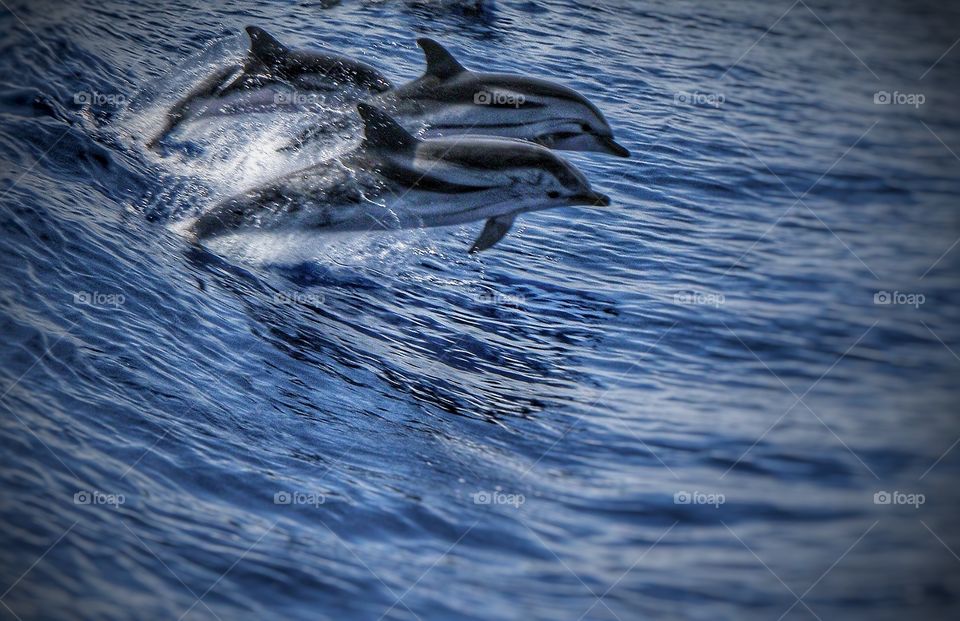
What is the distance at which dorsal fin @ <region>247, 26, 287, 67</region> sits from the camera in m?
10.0

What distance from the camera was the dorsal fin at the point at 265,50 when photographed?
1002 cm

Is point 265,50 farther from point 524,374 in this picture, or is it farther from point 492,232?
point 524,374

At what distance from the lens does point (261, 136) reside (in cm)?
1011

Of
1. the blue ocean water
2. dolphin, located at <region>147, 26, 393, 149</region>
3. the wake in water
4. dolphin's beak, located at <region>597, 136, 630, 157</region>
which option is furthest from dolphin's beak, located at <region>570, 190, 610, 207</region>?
dolphin, located at <region>147, 26, 393, 149</region>

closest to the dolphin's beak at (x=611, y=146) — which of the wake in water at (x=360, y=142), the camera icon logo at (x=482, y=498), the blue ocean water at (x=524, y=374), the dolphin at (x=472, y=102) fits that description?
the wake in water at (x=360, y=142)

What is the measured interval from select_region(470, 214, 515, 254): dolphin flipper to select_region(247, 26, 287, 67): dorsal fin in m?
3.22

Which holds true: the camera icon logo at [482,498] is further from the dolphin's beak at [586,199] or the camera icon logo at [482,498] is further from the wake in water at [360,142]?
the dolphin's beak at [586,199]

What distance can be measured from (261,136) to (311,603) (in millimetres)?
5927

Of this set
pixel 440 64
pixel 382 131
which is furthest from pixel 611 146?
pixel 382 131

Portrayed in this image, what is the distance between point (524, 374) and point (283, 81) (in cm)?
446

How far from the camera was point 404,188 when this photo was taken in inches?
329

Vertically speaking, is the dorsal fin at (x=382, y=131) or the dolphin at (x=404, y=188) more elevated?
the dorsal fin at (x=382, y=131)

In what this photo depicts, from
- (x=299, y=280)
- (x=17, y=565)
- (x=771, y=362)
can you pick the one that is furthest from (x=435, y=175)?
(x=17, y=565)

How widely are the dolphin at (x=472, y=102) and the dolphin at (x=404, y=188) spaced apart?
1.22 meters
